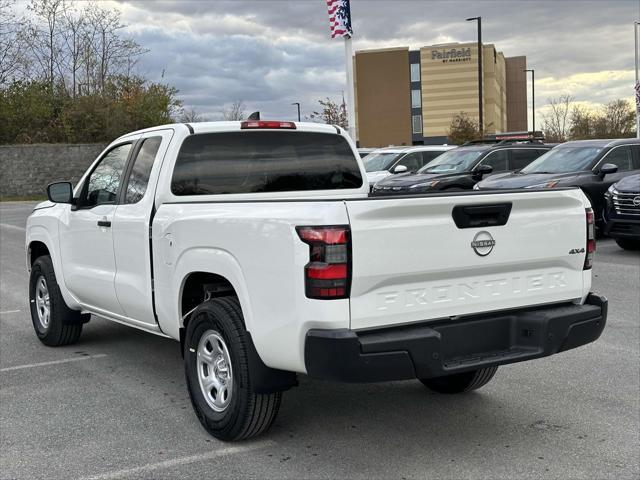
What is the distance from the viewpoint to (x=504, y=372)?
584cm

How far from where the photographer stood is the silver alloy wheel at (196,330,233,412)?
4.37 metres

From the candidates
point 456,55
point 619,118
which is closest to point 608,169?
point 619,118

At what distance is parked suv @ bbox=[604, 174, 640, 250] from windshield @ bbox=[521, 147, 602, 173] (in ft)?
6.01

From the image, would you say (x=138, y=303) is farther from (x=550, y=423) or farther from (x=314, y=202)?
(x=550, y=423)

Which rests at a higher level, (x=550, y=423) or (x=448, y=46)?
(x=448, y=46)

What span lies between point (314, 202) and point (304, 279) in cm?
38

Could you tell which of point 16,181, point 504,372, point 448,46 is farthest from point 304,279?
point 448,46

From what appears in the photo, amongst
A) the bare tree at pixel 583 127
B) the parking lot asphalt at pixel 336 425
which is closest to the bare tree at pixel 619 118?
the bare tree at pixel 583 127

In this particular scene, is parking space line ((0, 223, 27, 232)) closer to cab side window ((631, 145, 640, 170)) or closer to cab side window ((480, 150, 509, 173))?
cab side window ((480, 150, 509, 173))

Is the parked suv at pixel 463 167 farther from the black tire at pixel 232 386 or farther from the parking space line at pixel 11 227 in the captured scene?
the black tire at pixel 232 386

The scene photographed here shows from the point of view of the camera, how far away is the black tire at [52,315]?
22.0ft

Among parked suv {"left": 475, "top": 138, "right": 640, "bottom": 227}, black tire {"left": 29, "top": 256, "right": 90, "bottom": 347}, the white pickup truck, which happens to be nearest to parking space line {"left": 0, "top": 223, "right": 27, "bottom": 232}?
parked suv {"left": 475, "top": 138, "right": 640, "bottom": 227}

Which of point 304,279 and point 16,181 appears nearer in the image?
point 304,279

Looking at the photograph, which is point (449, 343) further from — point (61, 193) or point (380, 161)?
point (380, 161)
